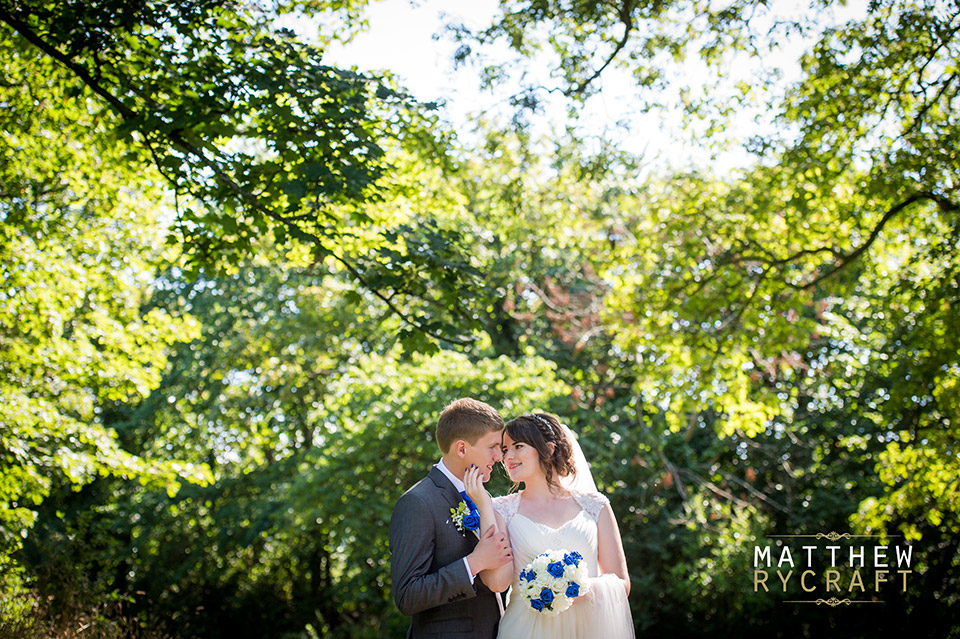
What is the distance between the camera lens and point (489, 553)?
3.32 metres

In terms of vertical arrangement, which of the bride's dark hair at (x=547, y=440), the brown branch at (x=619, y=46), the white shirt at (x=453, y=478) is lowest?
the white shirt at (x=453, y=478)

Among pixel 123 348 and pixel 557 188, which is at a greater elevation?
pixel 557 188

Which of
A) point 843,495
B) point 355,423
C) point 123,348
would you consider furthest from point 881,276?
point 123,348

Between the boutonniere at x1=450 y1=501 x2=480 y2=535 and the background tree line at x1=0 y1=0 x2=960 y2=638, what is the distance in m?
2.86

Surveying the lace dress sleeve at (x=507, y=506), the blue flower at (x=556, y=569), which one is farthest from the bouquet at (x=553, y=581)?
the lace dress sleeve at (x=507, y=506)

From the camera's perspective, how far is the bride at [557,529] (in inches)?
148

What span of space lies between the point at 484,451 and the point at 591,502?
0.73 meters

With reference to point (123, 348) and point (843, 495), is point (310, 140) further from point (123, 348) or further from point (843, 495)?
point (843, 495)

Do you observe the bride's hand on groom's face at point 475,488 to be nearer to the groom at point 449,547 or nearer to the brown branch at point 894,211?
the groom at point 449,547

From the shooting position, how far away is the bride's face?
390 centimetres

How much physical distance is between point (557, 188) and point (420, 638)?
9021mm

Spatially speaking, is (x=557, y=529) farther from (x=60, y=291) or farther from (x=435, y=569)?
(x=60, y=291)

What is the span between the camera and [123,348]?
959 cm

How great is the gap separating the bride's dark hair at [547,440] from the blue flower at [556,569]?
500 mm
